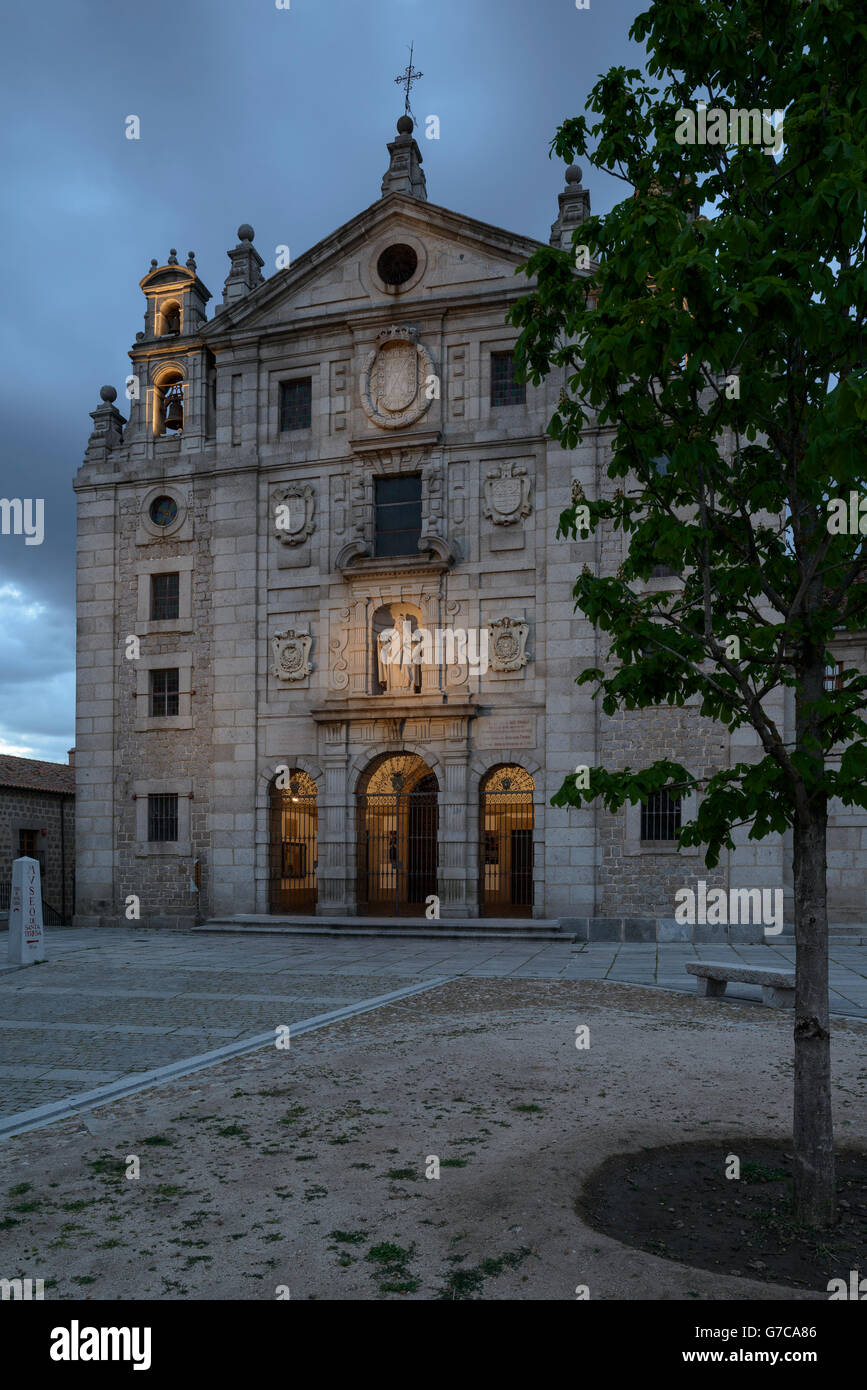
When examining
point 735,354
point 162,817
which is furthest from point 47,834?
point 735,354

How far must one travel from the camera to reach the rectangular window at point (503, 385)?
964 inches

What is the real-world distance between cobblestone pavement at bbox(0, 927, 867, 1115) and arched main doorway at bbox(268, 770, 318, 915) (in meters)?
2.27

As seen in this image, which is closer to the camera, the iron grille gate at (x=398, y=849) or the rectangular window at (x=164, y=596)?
the iron grille gate at (x=398, y=849)

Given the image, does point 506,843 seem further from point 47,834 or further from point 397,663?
point 47,834

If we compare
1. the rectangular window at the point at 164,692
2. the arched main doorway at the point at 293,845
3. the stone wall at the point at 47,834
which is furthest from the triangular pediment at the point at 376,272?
the stone wall at the point at 47,834

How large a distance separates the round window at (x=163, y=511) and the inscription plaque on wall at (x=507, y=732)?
10176mm

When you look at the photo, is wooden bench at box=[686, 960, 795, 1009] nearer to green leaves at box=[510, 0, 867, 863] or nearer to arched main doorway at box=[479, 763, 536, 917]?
green leaves at box=[510, 0, 867, 863]

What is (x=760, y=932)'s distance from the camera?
70.0 feet

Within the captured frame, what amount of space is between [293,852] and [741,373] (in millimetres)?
22577

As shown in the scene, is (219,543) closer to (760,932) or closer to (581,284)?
(760,932)

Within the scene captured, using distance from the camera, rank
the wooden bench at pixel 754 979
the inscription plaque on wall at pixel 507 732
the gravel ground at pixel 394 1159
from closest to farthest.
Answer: the gravel ground at pixel 394 1159 < the wooden bench at pixel 754 979 < the inscription plaque on wall at pixel 507 732

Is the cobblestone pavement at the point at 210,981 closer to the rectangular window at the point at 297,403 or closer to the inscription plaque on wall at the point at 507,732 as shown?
the inscription plaque on wall at the point at 507,732

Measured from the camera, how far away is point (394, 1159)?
6648mm
